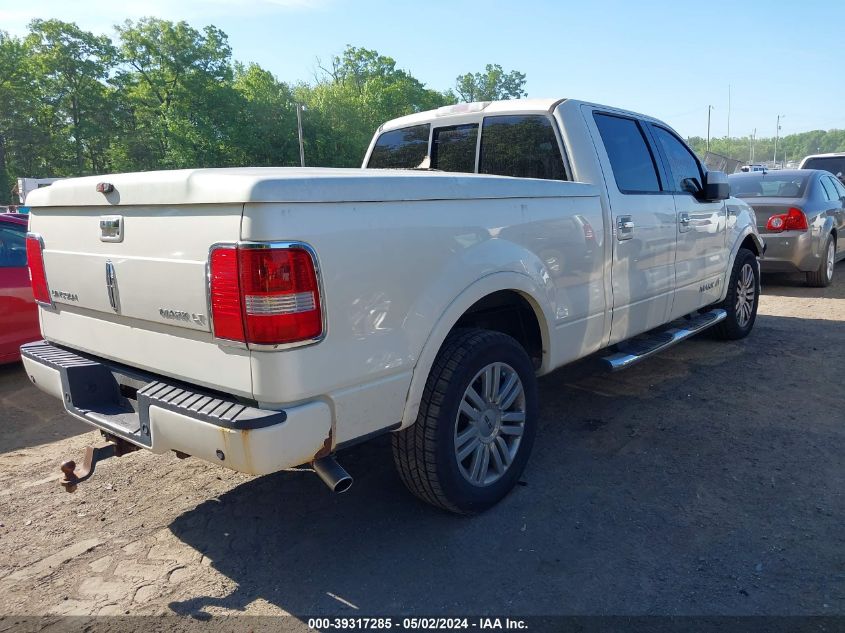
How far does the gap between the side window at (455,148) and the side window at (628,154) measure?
843 mm

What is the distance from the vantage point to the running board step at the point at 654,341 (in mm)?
3999

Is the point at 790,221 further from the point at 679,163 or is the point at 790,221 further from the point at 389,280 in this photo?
the point at 389,280

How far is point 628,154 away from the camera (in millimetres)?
4301

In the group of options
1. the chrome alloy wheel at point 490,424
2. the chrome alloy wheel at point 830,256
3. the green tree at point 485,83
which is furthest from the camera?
the green tree at point 485,83

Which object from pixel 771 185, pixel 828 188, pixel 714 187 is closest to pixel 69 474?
pixel 714 187

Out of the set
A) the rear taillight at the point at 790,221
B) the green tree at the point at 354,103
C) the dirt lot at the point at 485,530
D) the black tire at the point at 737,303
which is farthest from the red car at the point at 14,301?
the green tree at the point at 354,103

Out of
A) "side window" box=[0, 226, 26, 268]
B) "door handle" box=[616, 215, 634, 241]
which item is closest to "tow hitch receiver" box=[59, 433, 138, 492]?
"door handle" box=[616, 215, 634, 241]

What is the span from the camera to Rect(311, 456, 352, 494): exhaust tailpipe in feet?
7.88

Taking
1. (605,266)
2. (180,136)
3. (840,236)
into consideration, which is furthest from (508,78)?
(605,266)

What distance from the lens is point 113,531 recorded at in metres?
3.06

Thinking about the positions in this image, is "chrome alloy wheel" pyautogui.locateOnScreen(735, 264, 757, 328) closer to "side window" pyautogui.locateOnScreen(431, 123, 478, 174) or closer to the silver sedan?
the silver sedan

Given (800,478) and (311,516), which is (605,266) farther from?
(311,516)

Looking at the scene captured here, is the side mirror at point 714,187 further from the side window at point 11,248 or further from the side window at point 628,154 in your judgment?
the side window at point 11,248

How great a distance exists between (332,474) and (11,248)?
189 inches
